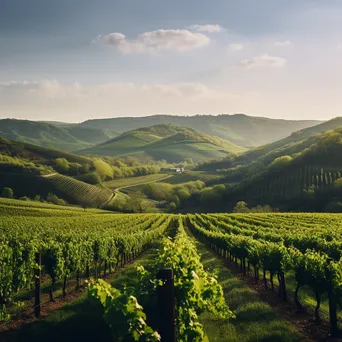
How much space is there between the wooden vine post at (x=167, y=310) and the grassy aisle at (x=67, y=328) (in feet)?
31.7

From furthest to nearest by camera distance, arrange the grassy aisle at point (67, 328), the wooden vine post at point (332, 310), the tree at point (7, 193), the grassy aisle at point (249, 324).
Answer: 1. the tree at point (7, 193)
2. the grassy aisle at point (67, 328)
3. the wooden vine post at point (332, 310)
4. the grassy aisle at point (249, 324)

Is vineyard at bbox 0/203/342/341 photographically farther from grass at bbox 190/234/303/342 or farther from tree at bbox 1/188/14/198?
tree at bbox 1/188/14/198

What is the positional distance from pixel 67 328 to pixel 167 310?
13094 millimetres

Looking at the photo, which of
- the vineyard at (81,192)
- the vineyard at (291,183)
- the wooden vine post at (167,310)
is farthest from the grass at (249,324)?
the vineyard at (81,192)

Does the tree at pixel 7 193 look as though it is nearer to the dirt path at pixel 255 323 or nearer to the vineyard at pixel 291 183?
the vineyard at pixel 291 183

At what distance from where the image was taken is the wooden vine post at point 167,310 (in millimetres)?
5816

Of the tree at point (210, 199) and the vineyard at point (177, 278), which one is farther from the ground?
the vineyard at point (177, 278)

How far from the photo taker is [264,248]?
24.5 m

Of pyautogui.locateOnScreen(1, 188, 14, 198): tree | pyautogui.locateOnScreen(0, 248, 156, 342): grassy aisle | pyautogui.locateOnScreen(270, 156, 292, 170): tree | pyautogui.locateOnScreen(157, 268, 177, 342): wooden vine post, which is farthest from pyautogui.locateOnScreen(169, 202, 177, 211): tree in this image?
pyautogui.locateOnScreen(157, 268, 177, 342): wooden vine post

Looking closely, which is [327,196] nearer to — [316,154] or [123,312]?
[316,154]

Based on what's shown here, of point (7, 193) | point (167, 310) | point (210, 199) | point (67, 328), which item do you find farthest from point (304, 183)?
point (167, 310)

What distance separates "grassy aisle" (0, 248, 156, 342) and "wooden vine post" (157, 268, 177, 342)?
966 cm

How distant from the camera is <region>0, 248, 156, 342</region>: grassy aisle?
52.6 ft

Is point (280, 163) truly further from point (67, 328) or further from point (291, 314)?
point (67, 328)
